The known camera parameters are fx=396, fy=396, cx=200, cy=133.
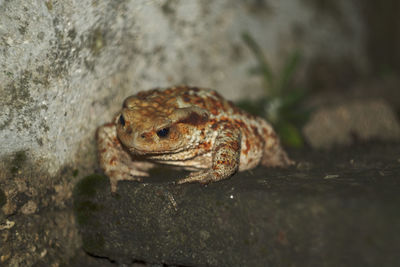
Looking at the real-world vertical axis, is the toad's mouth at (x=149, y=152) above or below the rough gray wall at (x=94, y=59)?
below

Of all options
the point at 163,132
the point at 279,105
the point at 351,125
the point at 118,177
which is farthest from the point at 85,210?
the point at 351,125

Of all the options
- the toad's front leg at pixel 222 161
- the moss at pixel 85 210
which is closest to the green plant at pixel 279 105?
the toad's front leg at pixel 222 161

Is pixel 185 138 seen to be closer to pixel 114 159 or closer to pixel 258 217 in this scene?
pixel 114 159

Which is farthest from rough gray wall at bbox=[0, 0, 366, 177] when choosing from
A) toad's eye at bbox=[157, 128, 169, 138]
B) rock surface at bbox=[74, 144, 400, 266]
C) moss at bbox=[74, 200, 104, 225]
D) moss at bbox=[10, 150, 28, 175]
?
toad's eye at bbox=[157, 128, 169, 138]

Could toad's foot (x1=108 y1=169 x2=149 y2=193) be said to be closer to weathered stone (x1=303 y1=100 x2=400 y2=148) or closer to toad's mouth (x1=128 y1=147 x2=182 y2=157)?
toad's mouth (x1=128 y1=147 x2=182 y2=157)

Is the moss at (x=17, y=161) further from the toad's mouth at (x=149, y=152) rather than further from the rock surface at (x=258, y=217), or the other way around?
the toad's mouth at (x=149, y=152)

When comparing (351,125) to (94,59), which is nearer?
(94,59)

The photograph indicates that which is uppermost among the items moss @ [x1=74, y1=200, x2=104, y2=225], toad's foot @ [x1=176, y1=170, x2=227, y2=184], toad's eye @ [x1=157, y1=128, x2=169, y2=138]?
toad's eye @ [x1=157, y1=128, x2=169, y2=138]
